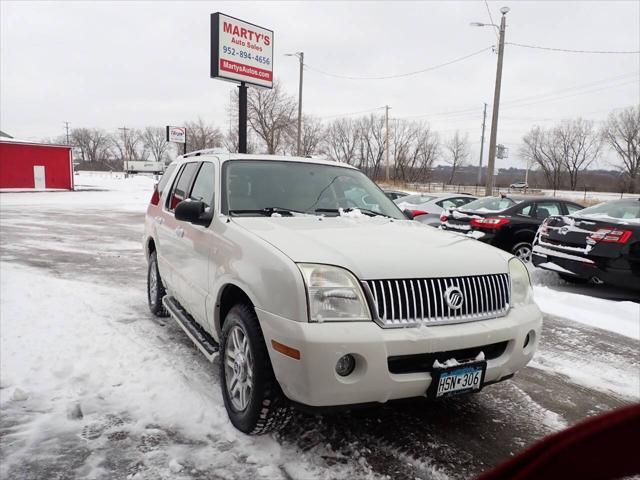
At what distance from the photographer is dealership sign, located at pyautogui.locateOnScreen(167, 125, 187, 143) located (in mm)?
27734

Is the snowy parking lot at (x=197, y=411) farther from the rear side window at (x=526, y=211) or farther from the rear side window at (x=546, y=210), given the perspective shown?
the rear side window at (x=546, y=210)

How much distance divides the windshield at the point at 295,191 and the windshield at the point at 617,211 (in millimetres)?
4510

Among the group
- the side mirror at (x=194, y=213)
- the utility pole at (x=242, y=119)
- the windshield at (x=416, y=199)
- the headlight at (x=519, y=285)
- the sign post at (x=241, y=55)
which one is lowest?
the headlight at (x=519, y=285)

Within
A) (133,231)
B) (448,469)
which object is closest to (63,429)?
(448,469)

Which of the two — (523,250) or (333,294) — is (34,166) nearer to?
(523,250)

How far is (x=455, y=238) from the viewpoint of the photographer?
346cm

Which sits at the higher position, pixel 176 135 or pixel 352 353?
pixel 176 135

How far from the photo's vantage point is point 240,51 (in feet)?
48.4

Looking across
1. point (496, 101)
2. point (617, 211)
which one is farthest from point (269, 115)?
point (617, 211)

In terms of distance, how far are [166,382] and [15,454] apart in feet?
3.64

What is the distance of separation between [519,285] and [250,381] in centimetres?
193

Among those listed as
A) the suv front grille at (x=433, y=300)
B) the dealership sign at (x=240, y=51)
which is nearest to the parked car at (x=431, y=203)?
the dealership sign at (x=240, y=51)

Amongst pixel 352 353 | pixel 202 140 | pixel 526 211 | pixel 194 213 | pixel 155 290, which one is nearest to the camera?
pixel 352 353

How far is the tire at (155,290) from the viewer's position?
17.4 feet
